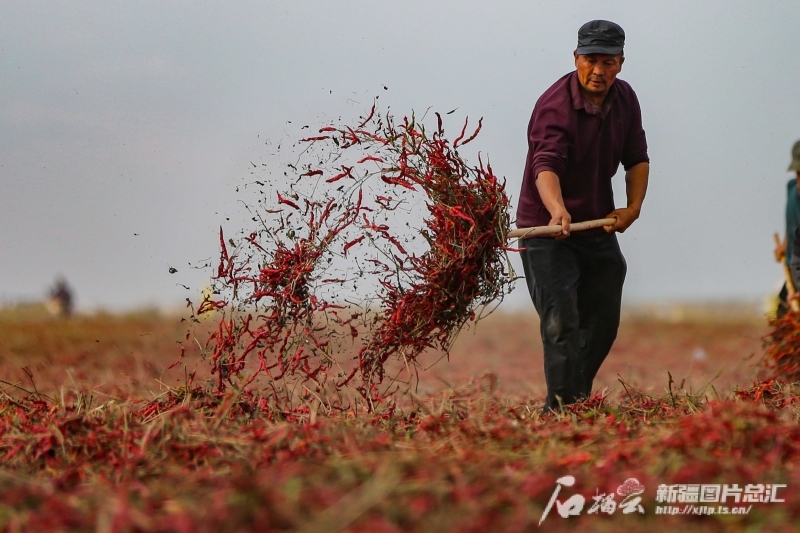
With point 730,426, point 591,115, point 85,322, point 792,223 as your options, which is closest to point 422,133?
point 591,115

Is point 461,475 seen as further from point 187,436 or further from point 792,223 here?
point 792,223

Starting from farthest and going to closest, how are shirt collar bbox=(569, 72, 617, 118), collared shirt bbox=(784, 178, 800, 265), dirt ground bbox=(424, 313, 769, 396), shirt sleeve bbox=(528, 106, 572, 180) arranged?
dirt ground bbox=(424, 313, 769, 396)
collared shirt bbox=(784, 178, 800, 265)
shirt collar bbox=(569, 72, 617, 118)
shirt sleeve bbox=(528, 106, 572, 180)

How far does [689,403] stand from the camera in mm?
5602

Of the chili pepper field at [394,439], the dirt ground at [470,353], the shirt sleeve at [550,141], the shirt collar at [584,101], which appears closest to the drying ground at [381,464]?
the chili pepper field at [394,439]

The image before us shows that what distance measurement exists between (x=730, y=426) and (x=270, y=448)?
1920 mm

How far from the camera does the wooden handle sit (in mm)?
5320

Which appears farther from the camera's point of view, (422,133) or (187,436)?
(422,133)

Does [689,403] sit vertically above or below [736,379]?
above

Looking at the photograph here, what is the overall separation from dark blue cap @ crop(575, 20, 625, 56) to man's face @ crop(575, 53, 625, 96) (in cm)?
4

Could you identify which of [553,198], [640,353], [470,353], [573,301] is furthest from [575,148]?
[640,353]

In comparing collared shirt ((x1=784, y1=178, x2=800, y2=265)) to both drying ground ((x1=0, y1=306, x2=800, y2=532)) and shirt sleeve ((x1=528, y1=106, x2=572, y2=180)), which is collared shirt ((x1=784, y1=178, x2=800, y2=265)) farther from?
shirt sleeve ((x1=528, y1=106, x2=572, y2=180))

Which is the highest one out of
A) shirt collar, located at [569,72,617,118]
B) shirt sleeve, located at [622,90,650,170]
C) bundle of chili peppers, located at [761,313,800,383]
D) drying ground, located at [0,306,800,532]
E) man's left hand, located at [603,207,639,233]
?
shirt collar, located at [569,72,617,118]

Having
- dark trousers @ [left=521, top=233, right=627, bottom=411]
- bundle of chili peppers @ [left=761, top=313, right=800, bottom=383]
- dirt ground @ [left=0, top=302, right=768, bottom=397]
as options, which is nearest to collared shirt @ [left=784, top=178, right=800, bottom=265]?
bundle of chili peppers @ [left=761, top=313, right=800, bottom=383]

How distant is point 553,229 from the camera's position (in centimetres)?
530
